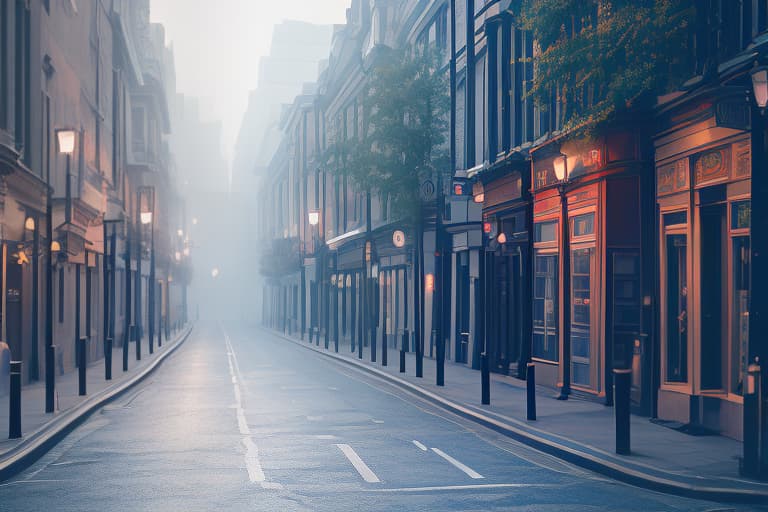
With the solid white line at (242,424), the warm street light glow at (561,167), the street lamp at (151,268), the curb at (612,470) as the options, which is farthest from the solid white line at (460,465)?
the street lamp at (151,268)

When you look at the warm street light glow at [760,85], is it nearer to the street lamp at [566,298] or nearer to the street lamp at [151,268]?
the street lamp at [566,298]

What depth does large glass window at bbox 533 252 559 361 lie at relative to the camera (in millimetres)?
22453

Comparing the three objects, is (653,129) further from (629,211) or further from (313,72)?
(313,72)

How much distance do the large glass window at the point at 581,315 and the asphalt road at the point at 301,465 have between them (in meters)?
3.38

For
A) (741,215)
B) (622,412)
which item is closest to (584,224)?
(741,215)

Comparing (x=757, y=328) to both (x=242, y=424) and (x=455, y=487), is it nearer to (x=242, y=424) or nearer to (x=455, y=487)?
(x=455, y=487)

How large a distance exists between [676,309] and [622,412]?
14.9ft

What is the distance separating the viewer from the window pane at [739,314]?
13.9 meters

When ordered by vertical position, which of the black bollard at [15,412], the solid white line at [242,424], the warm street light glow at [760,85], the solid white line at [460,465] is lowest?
the solid white line at [242,424]

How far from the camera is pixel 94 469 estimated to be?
39.4ft

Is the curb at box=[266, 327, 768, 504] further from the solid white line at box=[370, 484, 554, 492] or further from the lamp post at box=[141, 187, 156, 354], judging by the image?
the lamp post at box=[141, 187, 156, 354]

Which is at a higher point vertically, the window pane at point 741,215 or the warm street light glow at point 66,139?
the warm street light glow at point 66,139

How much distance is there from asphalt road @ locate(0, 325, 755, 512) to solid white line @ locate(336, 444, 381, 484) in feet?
0.05

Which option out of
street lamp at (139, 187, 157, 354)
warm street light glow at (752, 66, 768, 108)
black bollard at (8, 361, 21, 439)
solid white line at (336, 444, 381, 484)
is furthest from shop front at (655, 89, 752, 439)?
street lamp at (139, 187, 157, 354)
